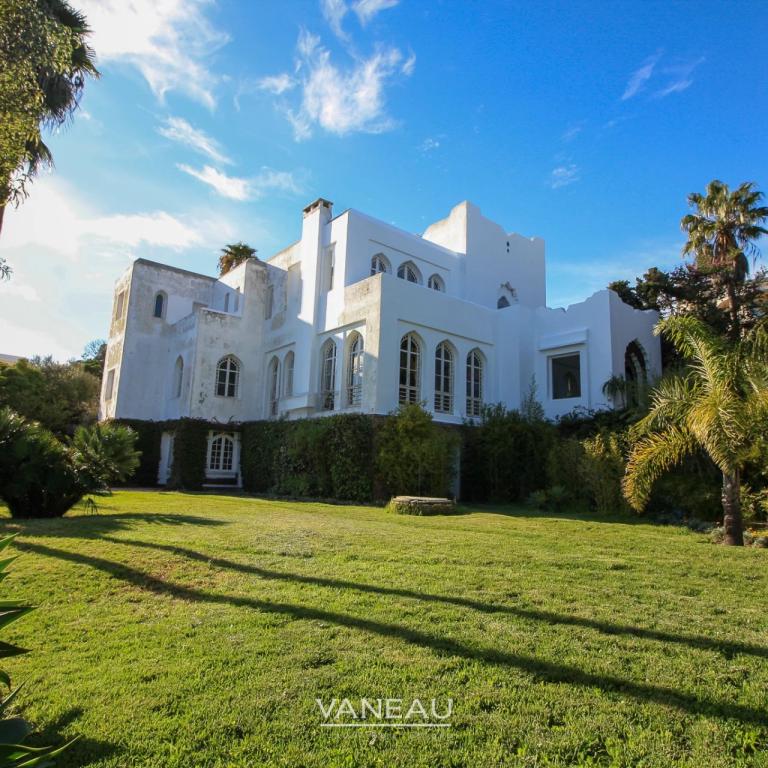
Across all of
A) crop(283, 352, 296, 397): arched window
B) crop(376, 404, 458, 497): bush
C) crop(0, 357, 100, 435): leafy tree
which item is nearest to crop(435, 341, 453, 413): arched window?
crop(376, 404, 458, 497): bush

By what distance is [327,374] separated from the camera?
2128 centimetres

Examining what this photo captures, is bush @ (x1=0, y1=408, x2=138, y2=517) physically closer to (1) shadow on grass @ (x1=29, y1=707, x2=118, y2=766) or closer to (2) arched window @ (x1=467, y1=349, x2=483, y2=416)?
(1) shadow on grass @ (x1=29, y1=707, x2=118, y2=766)

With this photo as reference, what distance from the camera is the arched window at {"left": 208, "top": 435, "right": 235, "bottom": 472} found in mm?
23781

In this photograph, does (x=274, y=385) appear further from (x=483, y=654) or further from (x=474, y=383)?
(x=483, y=654)

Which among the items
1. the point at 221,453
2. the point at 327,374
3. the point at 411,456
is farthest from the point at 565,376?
the point at 221,453

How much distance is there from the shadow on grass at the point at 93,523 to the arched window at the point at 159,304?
63.4ft

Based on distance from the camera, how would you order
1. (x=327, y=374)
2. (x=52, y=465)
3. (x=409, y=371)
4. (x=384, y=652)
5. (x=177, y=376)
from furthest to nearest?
(x=177, y=376) < (x=327, y=374) < (x=409, y=371) < (x=52, y=465) < (x=384, y=652)

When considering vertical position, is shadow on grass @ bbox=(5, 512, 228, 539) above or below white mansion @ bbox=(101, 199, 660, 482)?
below

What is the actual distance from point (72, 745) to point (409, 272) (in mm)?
21809

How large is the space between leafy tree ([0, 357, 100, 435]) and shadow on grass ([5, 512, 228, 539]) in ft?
69.2

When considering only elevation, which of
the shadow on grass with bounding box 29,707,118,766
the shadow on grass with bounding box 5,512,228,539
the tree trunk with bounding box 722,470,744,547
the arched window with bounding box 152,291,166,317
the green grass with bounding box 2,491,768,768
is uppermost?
the arched window with bounding box 152,291,166,317

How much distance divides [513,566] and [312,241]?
Answer: 18.7 metres

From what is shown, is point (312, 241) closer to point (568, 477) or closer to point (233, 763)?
point (568, 477)

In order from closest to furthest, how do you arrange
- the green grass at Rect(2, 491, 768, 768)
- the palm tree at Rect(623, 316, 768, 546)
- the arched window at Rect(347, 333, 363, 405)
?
the green grass at Rect(2, 491, 768, 768)
the palm tree at Rect(623, 316, 768, 546)
the arched window at Rect(347, 333, 363, 405)
